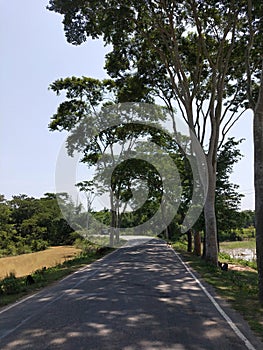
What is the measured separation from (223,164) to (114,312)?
18.6 m

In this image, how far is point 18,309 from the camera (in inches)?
353

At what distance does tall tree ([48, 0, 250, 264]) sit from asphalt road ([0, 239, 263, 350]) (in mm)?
9679

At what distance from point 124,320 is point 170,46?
557 inches

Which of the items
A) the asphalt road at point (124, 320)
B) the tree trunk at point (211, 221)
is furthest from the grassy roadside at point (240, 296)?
the tree trunk at point (211, 221)

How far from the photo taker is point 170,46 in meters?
17.8

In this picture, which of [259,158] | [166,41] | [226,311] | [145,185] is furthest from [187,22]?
[145,185]

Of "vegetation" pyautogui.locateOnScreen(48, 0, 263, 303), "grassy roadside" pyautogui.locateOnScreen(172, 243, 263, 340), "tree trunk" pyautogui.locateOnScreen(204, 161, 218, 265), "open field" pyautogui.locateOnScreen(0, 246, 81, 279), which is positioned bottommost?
"open field" pyautogui.locateOnScreen(0, 246, 81, 279)

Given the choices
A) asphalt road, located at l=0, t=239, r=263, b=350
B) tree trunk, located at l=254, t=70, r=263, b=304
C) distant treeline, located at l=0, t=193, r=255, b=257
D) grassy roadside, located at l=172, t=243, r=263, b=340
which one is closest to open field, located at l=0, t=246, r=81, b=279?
distant treeline, located at l=0, t=193, r=255, b=257

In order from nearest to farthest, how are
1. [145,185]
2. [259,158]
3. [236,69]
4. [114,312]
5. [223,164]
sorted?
1. [114,312]
2. [259,158]
3. [236,69]
4. [223,164]
5. [145,185]

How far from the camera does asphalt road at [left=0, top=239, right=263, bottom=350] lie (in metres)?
5.91

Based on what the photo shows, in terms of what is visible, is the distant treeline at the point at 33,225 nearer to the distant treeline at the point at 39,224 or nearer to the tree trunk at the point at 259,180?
the distant treeline at the point at 39,224

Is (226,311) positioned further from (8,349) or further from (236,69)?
(236,69)

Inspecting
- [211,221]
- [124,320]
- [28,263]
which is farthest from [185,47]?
[28,263]

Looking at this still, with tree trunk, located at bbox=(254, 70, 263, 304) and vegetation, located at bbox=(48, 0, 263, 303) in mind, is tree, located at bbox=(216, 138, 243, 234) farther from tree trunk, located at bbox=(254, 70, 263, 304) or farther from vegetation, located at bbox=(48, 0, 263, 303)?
tree trunk, located at bbox=(254, 70, 263, 304)
